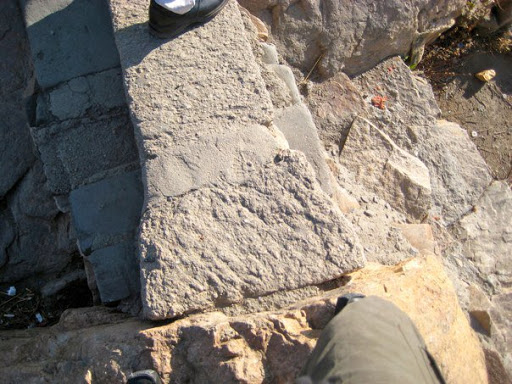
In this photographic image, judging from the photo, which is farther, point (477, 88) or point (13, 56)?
point (477, 88)

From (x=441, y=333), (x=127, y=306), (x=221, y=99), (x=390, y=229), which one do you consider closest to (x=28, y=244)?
(x=127, y=306)

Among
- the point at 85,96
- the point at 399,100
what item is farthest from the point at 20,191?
the point at 399,100

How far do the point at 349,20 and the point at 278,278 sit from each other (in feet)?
5.10

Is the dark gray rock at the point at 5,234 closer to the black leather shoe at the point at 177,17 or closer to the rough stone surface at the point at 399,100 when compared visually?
the black leather shoe at the point at 177,17

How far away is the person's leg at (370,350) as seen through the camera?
1.31 metres

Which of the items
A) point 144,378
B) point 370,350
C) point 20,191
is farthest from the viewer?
point 20,191

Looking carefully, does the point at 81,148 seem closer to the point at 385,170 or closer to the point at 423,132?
the point at 385,170

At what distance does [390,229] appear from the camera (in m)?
2.25

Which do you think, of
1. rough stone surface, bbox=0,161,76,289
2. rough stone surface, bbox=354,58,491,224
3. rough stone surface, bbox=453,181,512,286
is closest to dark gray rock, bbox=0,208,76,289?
rough stone surface, bbox=0,161,76,289

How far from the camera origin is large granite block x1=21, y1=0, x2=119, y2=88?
2.23 m

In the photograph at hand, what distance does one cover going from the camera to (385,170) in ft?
8.61

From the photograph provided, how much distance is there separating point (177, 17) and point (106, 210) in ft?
2.64

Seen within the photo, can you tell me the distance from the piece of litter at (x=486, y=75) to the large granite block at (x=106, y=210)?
2715 millimetres

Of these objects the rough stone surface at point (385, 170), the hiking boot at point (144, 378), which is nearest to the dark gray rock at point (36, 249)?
the hiking boot at point (144, 378)
